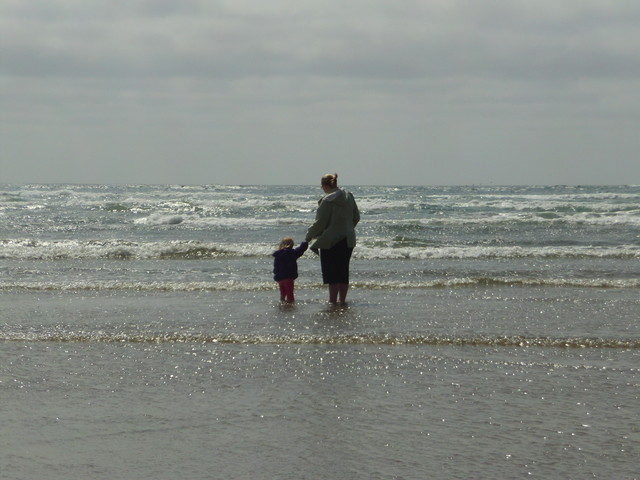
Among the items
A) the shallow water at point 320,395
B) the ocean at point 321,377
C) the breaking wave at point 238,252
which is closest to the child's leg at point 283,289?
the ocean at point 321,377

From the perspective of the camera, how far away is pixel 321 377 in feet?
18.3

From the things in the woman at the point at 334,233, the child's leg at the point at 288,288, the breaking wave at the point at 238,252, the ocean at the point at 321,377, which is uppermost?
the woman at the point at 334,233

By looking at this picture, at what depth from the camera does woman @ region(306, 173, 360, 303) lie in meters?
9.19

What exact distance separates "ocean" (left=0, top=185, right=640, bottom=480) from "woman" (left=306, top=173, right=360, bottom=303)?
1.29 ft

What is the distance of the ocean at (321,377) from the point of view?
3.99 meters

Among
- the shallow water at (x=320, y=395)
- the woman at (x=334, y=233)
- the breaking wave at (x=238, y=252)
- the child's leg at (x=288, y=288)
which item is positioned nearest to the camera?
the shallow water at (x=320, y=395)

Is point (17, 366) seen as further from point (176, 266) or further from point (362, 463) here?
point (176, 266)

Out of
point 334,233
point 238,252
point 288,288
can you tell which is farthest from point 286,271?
point 238,252

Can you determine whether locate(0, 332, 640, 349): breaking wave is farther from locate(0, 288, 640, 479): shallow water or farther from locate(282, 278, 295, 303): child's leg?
locate(282, 278, 295, 303): child's leg

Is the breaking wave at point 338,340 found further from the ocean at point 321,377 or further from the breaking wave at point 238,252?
the breaking wave at point 238,252

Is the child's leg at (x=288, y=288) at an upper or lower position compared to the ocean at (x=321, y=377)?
upper

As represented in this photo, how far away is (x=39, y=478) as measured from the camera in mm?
3740

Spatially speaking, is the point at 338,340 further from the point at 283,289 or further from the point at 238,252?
the point at 238,252

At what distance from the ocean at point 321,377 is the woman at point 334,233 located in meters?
0.39
